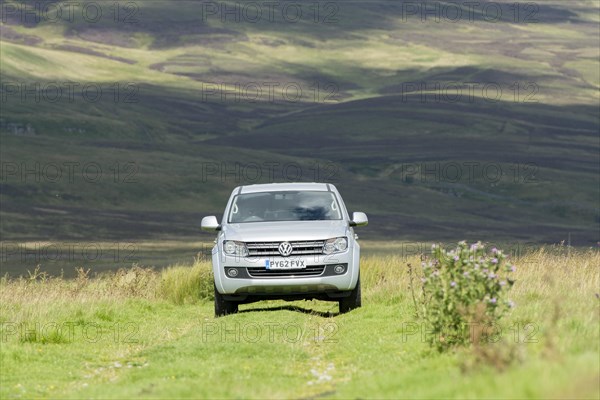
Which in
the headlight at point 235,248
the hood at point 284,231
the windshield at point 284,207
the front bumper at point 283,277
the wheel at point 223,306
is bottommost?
the wheel at point 223,306

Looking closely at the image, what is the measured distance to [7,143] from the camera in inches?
5620

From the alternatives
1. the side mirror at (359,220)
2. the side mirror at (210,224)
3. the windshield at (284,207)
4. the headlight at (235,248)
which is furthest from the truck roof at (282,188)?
the headlight at (235,248)

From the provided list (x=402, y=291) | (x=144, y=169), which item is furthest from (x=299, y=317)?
(x=144, y=169)

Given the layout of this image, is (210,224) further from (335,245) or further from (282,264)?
(335,245)

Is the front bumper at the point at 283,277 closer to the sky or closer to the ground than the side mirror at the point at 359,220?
closer to the ground

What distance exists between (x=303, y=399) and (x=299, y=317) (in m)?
7.78

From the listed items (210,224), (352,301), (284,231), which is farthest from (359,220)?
(210,224)

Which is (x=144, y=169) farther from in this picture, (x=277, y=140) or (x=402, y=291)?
(x=402, y=291)

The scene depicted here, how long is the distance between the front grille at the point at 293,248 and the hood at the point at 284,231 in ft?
0.24

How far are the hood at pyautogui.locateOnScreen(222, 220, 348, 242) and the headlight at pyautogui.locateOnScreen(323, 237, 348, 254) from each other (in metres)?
0.08

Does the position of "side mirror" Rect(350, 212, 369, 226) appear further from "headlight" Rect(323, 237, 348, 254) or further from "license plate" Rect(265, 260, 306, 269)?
"license plate" Rect(265, 260, 306, 269)

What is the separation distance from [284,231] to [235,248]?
2.57 ft

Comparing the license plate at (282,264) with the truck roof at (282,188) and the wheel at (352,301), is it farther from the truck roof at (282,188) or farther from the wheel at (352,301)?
the truck roof at (282,188)

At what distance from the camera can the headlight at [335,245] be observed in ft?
53.2
